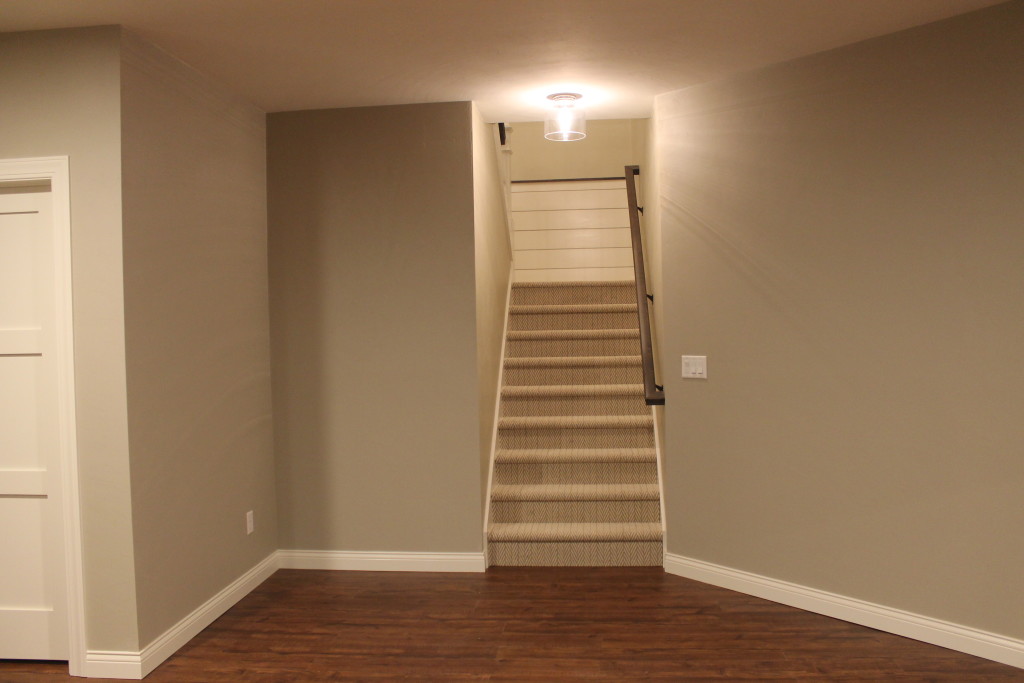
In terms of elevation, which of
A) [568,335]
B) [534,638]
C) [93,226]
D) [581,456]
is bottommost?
[534,638]

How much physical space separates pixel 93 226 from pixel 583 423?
2573 mm

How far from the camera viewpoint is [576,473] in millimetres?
3932

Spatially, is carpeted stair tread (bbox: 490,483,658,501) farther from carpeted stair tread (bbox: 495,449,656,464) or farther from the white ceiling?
the white ceiling

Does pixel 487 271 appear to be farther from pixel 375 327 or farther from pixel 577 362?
pixel 577 362

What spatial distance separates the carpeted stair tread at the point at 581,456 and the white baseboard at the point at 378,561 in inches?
23.7

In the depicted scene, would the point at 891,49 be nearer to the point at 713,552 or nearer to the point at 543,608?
the point at 713,552

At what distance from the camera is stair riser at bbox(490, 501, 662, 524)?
373cm

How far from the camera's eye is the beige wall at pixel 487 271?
3625mm

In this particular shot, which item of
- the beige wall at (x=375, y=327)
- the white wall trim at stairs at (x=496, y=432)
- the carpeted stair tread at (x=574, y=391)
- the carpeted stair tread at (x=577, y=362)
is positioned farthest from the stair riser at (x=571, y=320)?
the beige wall at (x=375, y=327)

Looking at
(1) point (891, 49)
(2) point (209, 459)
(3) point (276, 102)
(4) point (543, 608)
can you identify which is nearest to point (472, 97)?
(3) point (276, 102)

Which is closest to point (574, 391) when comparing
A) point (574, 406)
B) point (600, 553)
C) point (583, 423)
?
point (574, 406)

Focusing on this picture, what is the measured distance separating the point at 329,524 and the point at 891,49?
3.24 m

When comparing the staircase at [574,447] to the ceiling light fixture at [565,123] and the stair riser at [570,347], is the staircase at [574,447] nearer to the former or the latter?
the stair riser at [570,347]

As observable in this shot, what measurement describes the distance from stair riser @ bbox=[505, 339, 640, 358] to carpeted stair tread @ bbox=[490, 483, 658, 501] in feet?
3.85
